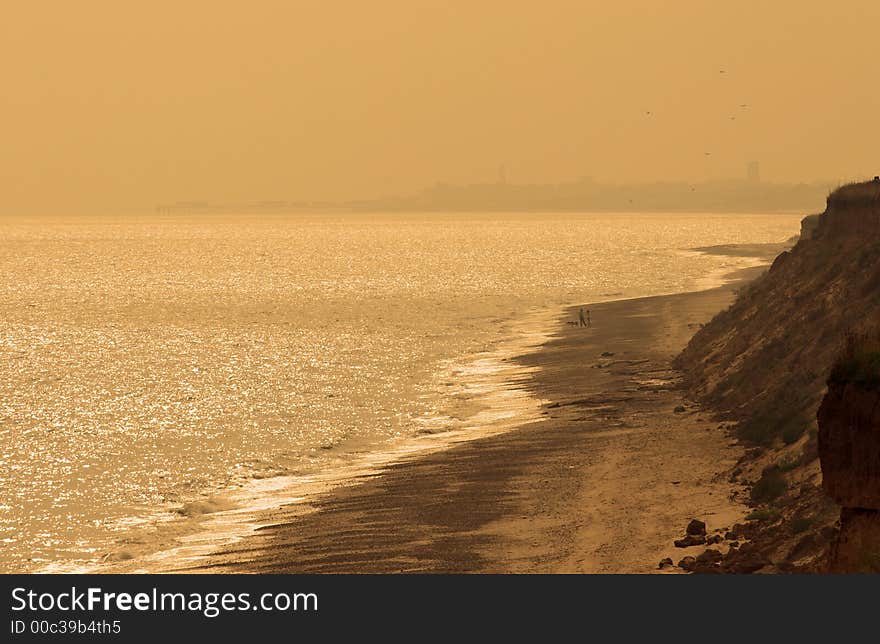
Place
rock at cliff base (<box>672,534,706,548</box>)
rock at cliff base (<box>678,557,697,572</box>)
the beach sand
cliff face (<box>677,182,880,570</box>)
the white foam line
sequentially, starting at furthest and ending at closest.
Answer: the white foam line
the beach sand
rock at cliff base (<box>672,534,706,548</box>)
rock at cliff base (<box>678,557,697,572</box>)
cliff face (<box>677,182,880,570</box>)

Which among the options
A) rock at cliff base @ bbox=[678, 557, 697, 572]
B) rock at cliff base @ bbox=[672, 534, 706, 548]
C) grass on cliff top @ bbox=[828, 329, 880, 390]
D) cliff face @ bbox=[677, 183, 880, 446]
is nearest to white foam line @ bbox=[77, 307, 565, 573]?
cliff face @ bbox=[677, 183, 880, 446]

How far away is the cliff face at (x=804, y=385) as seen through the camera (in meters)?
16.8

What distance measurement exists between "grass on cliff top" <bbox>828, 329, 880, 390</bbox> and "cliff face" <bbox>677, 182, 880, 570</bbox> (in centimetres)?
7

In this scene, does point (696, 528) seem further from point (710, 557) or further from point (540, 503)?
point (540, 503)

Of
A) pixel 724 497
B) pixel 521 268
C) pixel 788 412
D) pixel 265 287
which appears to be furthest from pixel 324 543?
pixel 521 268

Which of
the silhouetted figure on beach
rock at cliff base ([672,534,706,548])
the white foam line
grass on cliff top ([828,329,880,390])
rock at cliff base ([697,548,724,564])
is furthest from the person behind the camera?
the silhouetted figure on beach

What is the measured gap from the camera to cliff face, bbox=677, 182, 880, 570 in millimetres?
16781

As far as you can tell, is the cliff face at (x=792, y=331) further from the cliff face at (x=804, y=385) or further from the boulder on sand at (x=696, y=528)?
the boulder on sand at (x=696, y=528)

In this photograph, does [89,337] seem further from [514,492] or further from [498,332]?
[514,492]

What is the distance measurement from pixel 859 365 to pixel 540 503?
11366 mm

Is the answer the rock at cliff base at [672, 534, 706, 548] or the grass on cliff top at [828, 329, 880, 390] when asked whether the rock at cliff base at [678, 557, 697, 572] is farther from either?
the grass on cliff top at [828, 329, 880, 390]

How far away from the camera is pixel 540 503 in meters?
27.1

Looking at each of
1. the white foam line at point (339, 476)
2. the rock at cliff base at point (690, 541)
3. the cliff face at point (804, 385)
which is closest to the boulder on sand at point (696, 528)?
the rock at cliff base at point (690, 541)

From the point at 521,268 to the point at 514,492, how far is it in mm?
131584
